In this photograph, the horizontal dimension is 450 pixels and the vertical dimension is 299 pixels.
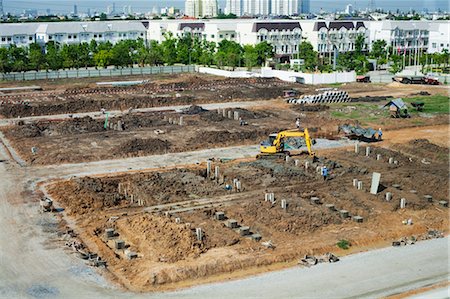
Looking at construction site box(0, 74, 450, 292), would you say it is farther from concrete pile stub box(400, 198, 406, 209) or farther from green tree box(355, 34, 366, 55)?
green tree box(355, 34, 366, 55)

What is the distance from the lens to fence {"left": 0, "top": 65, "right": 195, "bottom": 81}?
200 feet

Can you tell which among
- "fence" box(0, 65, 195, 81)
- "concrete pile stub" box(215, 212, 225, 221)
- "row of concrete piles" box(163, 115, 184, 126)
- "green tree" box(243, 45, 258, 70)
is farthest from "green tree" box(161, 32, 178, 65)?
"concrete pile stub" box(215, 212, 225, 221)

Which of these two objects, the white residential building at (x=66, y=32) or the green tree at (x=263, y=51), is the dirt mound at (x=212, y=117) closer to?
the green tree at (x=263, y=51)

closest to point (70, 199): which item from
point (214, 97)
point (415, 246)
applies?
point (415, 246)

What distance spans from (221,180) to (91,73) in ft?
139

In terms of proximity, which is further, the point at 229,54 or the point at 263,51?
the point at 263,51

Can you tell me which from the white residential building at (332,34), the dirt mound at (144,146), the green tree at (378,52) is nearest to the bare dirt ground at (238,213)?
the dirt mound at (144,146)

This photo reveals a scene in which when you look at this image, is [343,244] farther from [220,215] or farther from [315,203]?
[220,215]

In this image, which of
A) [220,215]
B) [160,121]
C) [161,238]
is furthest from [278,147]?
[161,238]

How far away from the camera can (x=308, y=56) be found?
70812mm

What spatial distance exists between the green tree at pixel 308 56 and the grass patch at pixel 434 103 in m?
18.5

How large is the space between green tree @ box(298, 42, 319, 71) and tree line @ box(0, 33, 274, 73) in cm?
472

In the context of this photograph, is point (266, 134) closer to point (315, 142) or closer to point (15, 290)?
point (315, 142)

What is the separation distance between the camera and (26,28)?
80.0 metres
